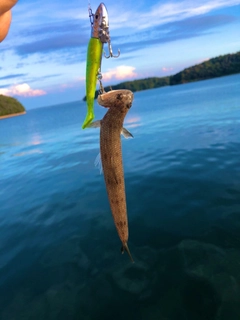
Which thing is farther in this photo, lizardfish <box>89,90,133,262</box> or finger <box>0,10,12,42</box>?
A: finger <box>0,10,12,42</box>

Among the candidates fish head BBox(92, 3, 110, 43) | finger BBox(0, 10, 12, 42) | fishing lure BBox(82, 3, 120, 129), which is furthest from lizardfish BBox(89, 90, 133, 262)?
finger BBox(0, 10, 12, 42)

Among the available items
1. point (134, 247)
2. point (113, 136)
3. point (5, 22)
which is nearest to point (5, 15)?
point (5, 22)

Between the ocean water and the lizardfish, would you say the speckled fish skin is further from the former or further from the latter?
the ocean water

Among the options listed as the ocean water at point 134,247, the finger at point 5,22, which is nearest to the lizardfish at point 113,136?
the finger at point 5,22

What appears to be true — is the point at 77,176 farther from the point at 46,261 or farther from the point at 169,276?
the point at 169,276

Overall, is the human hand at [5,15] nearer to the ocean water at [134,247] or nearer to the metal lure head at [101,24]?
the metal lure head at [101,24]

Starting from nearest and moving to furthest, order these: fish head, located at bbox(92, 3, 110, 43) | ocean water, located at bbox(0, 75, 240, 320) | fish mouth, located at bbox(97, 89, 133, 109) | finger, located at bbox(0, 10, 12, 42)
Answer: fish head, located at bbox(92, 3, 110, 43) → fish mouth, located at bbox(97, 89, 133, 109) → finger, located at bbox(0, 10, 12, 42) → ocean water, located at bbox(0, 75, 240, 320)
